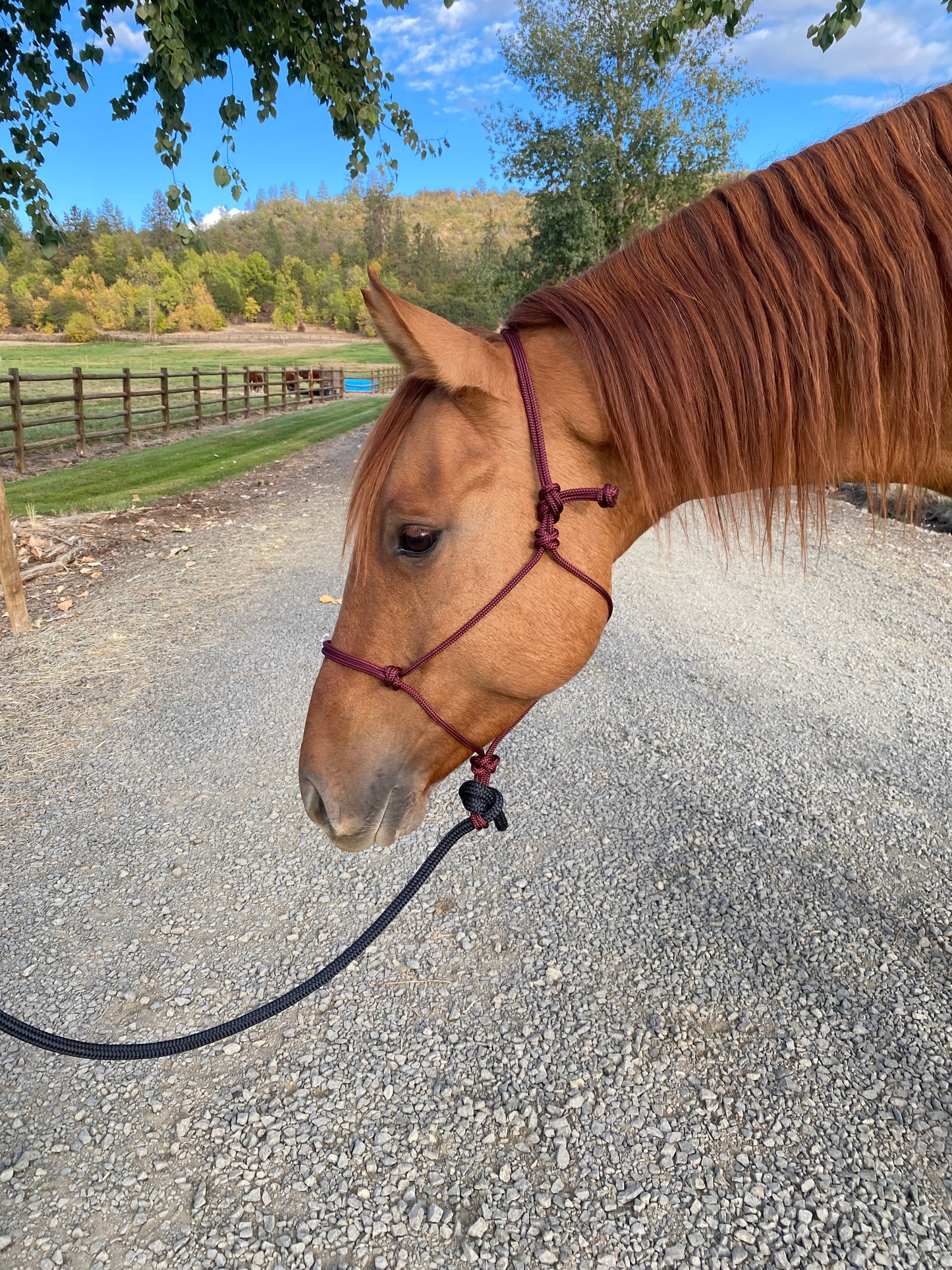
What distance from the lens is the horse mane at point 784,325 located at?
1.39m

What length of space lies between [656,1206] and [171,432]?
2181 centimetres

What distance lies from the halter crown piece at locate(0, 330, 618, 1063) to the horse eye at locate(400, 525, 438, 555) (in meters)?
0.17

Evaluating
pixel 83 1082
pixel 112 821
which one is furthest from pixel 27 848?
pixel 83 1082

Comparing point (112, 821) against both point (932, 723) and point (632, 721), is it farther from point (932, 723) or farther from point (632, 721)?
point (932, 723)

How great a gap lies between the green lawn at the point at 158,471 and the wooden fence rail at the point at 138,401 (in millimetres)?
1150

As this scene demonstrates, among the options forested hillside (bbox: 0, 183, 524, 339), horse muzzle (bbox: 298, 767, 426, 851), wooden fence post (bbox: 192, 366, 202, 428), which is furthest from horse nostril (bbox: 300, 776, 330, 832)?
forested hillside (bbox: 0, 183, 524, 339)

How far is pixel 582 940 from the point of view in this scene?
2.61 m

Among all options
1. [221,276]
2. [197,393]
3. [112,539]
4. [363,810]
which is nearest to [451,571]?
[363,810]

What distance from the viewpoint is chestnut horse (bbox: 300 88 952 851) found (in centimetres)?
139

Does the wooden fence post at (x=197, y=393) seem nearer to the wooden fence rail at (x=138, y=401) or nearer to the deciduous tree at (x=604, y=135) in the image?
the wooden fence rail at (x=138, y=401)

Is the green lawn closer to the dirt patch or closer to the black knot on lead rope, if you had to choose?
the dirt patch

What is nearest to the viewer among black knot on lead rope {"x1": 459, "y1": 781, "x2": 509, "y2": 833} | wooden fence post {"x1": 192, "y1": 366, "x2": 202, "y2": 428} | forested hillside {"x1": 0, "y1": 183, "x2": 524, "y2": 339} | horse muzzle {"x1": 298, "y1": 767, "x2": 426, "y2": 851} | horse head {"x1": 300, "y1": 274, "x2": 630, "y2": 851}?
horse head {"x1": 300, "y1": 274, "x2": 630, "y2": 851}

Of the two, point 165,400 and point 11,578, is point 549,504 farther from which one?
point 165,400

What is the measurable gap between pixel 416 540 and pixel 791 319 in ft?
2.95
